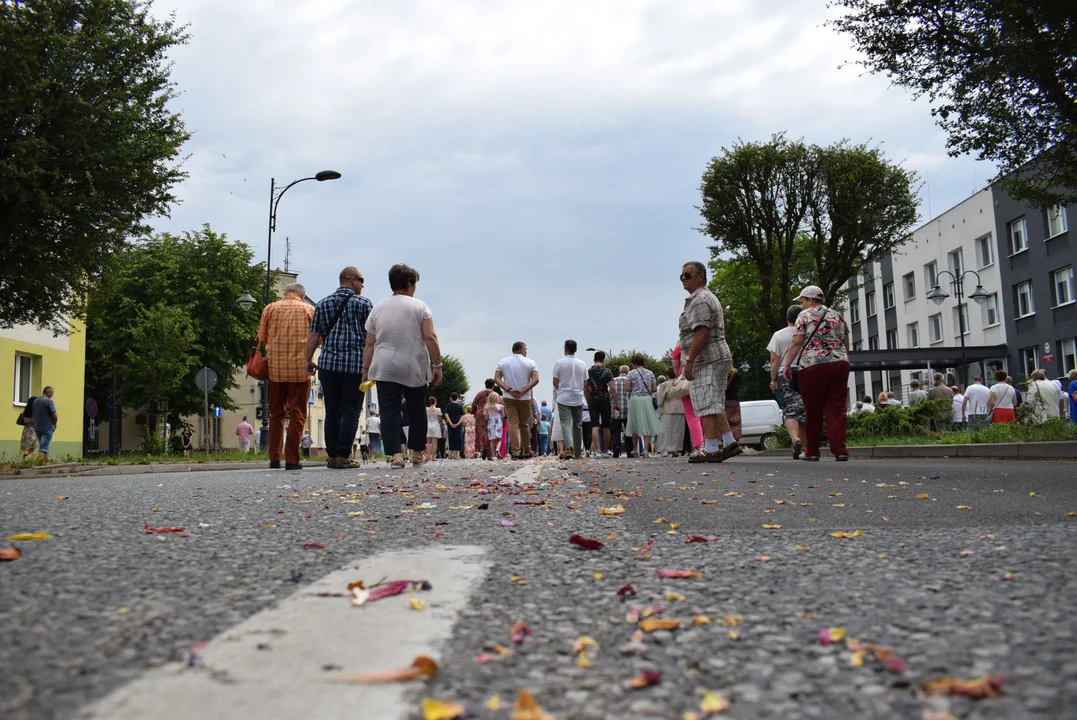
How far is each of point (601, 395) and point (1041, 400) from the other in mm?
7143

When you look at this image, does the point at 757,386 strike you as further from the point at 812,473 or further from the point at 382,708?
the point at 382,708

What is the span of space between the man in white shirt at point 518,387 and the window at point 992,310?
33.7 m

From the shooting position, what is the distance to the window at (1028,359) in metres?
39.3

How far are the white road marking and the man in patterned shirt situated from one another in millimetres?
7281

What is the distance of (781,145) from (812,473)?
2931cm

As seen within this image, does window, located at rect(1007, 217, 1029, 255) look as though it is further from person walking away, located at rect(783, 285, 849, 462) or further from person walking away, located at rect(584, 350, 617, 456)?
person walking away, located at rect(783, 285, 849, 462)

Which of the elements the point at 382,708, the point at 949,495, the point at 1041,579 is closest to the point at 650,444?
the point at 949,495

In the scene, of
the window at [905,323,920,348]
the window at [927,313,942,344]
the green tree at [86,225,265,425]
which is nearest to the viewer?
the green tree at [86,225,265,425]

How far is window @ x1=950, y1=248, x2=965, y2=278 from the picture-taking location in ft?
149

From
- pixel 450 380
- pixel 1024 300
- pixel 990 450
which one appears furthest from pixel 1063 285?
pixel 450 380

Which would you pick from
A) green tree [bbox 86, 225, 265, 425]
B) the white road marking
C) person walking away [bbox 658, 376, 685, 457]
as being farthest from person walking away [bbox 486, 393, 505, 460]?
green tree [bbox 86, 225, 265, 425]

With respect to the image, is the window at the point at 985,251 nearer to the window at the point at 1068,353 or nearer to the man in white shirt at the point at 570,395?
the window at the point at 1068,353

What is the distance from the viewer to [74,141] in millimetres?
15805

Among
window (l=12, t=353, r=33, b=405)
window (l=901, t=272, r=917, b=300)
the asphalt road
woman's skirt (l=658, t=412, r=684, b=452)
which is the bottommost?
the asphalt road
